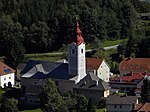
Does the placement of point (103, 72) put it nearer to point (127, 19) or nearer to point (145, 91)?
point (145, 91)

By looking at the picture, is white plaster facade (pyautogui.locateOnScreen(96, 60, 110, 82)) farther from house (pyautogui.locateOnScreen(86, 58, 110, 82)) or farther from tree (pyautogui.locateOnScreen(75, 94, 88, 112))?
tree (pyautogui.locateOnScreen(75, 94, 88, 112))

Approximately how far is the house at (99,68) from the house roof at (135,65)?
75.8 inches

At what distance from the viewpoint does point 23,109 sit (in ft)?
173

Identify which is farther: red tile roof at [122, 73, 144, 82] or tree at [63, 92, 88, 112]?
red tile roof at [122, 73, 144, 82]

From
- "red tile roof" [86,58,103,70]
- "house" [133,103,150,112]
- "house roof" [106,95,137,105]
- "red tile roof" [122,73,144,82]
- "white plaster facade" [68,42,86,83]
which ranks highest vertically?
"white plaster facade" [68,42,86,83]

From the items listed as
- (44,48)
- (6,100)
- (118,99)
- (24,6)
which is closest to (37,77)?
(6,100)

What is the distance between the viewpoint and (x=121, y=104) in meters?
48.2

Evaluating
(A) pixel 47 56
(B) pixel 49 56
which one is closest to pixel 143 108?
(B) pixel 49 56

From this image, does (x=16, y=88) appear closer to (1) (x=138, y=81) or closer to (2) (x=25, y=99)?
(2) (x=25, y=99)

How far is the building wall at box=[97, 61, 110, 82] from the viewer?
60.5 meters

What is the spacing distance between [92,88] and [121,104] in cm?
536

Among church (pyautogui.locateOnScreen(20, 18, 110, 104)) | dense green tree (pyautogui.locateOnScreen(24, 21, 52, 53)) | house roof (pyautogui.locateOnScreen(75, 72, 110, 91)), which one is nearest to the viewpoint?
house roof (pyautogui.locateOnScreen(75, 72, 110, 91))

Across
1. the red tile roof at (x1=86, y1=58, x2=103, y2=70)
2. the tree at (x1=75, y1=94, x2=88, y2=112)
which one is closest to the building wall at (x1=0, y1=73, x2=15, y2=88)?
the red tile roof at (x1=86, y1=58, x2=103, y2=70)

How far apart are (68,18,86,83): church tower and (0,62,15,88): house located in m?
7.97
